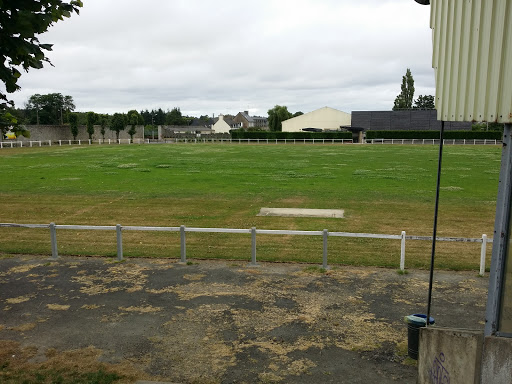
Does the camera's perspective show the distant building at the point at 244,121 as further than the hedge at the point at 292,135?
Yes

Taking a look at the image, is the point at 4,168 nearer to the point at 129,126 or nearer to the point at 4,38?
the point at 4,38

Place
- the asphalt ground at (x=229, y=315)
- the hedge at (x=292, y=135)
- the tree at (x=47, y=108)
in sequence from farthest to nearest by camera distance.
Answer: the tree at (x=47, y=108) → the hedge at (x=292, y=135) → the asphalt ground at (x=229, y=315)

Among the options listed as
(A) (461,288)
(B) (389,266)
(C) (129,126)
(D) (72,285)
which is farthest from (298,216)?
(C) (129,126)

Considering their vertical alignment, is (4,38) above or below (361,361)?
above

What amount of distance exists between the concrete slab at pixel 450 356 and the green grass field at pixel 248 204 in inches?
243

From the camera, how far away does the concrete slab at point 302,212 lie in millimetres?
17578

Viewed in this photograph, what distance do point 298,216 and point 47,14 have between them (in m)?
12.3

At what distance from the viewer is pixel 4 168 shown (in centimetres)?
3359

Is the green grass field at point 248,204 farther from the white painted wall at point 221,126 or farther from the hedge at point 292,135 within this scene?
the white painted wall at point 221,126

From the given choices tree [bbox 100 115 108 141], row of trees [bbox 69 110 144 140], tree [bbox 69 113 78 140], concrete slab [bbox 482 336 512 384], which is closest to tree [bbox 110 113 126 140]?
row of trees [bbox 69 110 144 140]

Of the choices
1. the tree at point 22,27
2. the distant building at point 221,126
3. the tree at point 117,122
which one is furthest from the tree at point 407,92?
the tree at point 22,27

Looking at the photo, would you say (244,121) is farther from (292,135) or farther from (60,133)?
(60,133)

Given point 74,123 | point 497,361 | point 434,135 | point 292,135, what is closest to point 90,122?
point 74,123

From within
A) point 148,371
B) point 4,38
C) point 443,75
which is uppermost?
point 4,38
